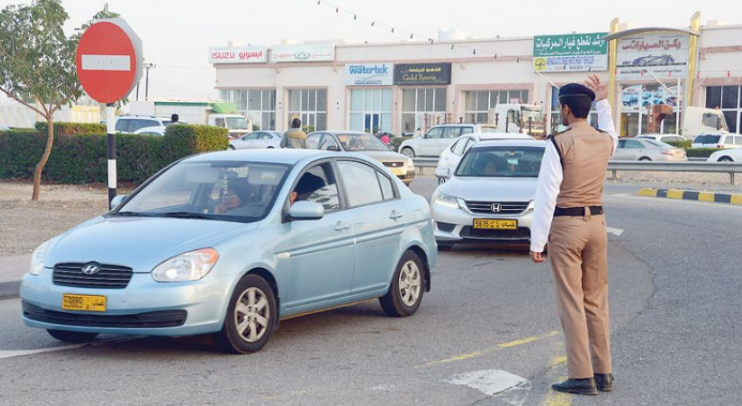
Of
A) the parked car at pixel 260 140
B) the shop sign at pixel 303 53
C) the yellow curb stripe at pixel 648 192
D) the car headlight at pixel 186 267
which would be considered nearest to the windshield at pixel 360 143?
the yellow curb stripe at pixel 648 192

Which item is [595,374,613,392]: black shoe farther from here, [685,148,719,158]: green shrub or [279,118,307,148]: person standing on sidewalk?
[685,148,719,158]: green shrub

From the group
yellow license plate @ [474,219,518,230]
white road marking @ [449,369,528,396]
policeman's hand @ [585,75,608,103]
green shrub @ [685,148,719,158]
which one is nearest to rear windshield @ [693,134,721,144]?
green shrub @ [685,148,719,158]

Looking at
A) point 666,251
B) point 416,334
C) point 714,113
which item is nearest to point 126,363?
point 416,334

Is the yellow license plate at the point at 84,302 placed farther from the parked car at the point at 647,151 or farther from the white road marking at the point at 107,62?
the parked car at the point at 647,151

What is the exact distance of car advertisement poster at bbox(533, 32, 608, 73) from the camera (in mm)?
62094

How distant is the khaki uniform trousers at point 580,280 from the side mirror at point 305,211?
2097 mm

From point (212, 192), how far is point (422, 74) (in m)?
61.9

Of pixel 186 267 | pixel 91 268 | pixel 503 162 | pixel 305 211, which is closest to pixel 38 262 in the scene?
pixel 91 268

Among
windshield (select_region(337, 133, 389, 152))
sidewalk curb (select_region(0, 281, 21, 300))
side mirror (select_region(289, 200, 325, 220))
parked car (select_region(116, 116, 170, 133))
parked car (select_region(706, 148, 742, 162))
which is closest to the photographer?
side mirror (select_region(289, 200, 325, 220))

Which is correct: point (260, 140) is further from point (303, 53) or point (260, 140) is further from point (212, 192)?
point (212, 192)

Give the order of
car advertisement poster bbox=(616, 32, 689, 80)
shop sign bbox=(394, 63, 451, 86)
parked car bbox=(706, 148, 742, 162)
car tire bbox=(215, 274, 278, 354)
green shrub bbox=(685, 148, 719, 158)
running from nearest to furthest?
car tire bbox=(215, 274, 278, 354), parked car bbox=(706, 148, 742, 162), green shrub bbox=(685, 148, 719, 158), car advertisement poster bbox=(616, 32, 689, 80), shop sign bbox=(394, 63, 451, 86)

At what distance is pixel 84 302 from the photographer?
720cm

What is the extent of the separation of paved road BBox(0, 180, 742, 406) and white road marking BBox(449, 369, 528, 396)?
0.02 meters

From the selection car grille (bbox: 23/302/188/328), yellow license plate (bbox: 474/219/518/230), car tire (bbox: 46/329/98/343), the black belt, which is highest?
the black belt
